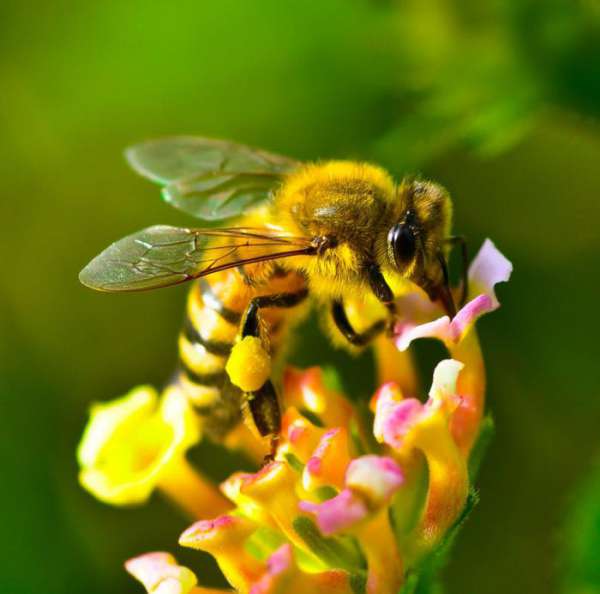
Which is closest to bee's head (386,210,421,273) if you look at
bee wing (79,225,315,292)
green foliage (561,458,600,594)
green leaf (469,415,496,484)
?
bee wing (79,225,315,292)

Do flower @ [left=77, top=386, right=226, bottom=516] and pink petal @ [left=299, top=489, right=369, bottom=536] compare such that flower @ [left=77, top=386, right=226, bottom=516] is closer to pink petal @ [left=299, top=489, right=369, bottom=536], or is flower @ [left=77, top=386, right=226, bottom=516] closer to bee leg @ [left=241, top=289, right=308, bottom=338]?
bee leg @ [left=241, top=289, right=308, bottom=338]

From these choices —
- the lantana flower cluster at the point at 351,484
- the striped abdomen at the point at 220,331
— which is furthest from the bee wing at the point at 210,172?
the lantana flower cluster at the point at 351,484

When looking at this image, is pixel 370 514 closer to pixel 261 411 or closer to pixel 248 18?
pixel 261 411

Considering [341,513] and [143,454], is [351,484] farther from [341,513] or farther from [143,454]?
[143,454]

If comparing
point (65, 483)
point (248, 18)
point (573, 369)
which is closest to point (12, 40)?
point (248, 18)

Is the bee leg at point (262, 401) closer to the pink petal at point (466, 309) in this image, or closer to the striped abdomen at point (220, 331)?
the striped abdomen at point (220, 331)
